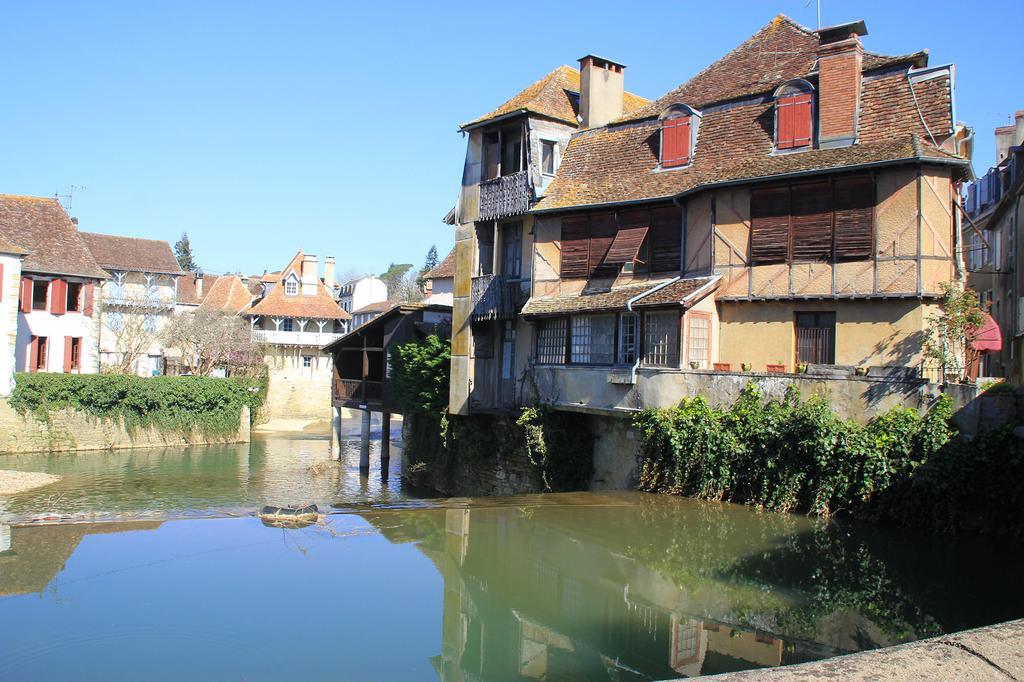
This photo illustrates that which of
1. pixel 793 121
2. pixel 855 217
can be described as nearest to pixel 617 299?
pixel 855 217

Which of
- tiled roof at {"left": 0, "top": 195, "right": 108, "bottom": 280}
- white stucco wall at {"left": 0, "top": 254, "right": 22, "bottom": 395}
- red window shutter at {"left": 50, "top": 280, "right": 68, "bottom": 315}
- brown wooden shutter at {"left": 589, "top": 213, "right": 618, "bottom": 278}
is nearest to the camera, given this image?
brown wooden shutter at {"left": 589, "top": 213, "right": 618, "bottom": 278}

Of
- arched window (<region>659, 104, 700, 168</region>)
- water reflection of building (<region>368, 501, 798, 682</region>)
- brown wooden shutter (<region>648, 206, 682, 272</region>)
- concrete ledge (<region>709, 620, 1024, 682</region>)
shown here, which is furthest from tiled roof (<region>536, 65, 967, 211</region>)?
concrete ledge (<region>709, 620, 1024, 682</region>)

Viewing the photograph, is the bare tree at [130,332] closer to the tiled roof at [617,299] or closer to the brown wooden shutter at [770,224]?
the tiled roof at [617,299]

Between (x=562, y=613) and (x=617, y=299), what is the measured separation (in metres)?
9.62

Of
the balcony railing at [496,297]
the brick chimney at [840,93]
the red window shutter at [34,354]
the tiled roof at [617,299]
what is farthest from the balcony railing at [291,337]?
the brick chimney at [840,93]

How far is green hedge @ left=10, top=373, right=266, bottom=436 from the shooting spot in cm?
3369

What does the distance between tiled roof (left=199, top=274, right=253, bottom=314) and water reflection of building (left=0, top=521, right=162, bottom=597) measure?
4526 centimetres

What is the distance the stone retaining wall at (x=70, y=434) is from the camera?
3297cm

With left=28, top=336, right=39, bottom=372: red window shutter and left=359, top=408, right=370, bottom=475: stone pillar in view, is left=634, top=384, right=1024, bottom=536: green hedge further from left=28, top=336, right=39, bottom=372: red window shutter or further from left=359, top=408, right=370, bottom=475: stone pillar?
left=28, top=336, right=39, bottom=372: red window shutter

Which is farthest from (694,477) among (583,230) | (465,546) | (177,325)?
(177,325)

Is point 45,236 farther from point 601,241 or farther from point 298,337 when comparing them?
point 601,241

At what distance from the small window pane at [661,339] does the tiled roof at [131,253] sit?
135 feet

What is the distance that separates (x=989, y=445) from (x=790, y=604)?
181 inches

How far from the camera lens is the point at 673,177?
19734 millimetres
